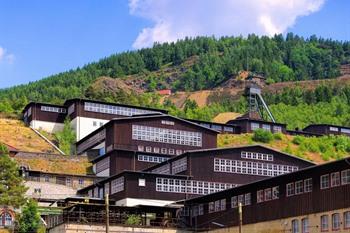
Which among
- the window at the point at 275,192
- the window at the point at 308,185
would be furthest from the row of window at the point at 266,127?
the window at the point at 308,185


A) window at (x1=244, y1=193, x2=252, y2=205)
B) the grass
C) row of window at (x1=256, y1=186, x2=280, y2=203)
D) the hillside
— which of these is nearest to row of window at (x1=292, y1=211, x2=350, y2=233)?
row of window at (x1=256, y1=186, x2=280, y2=203)

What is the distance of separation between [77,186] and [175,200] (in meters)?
18.1

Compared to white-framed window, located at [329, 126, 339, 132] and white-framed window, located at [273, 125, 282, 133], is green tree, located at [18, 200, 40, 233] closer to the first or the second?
white-framed window, located at [273, 125, 282, 133]

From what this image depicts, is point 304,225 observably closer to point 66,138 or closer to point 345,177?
point 345,177

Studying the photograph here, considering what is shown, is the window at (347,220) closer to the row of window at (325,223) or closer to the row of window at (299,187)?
the row of window at (325,223)

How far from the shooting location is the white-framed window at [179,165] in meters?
78.5

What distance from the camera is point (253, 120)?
12262cm

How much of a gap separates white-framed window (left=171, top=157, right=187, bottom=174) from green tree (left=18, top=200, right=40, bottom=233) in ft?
56.9

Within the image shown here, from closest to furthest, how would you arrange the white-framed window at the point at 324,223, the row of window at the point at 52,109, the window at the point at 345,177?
the window at the point at 345,177
the white-framed window at the point at 324,223
the row of window at the point at 52,109

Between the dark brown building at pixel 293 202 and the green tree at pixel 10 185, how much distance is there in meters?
18.1

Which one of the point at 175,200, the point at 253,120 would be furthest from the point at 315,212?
the point at 253,120

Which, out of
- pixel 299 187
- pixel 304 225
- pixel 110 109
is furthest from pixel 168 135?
pixel 304 225

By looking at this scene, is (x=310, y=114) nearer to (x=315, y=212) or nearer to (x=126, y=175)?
(x=126, y=175)

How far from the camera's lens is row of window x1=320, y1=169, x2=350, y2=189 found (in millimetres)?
49719
